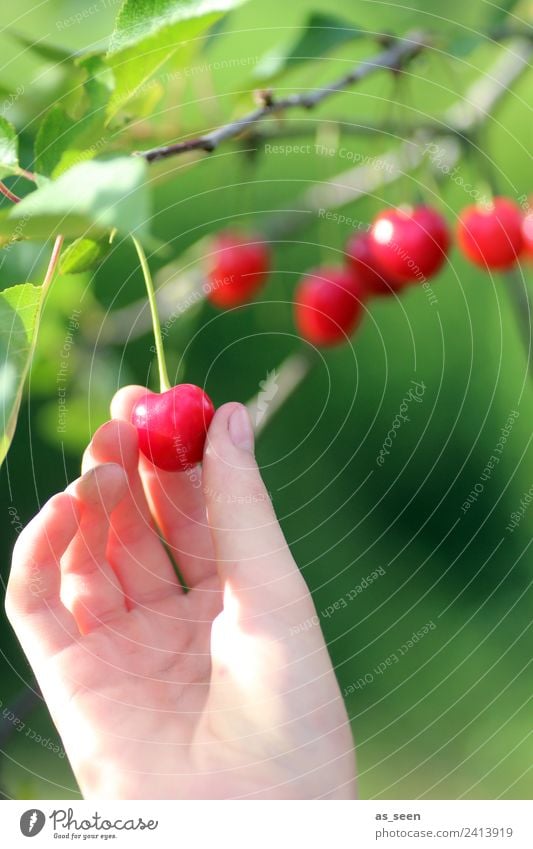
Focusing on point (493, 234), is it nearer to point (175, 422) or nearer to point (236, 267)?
point (236, 267)

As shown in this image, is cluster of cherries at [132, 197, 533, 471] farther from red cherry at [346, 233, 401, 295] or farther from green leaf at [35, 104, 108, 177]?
green leaf at [35, 104, 108, 177]

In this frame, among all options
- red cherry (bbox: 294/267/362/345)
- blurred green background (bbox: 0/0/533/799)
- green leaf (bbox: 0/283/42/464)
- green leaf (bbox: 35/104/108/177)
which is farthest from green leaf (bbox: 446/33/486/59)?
green leaf (bbox: 0/283/42/464)

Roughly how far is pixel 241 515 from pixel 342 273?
1.27ft

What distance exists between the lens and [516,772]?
3.06 ft

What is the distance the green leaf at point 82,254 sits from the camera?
65 centimetres

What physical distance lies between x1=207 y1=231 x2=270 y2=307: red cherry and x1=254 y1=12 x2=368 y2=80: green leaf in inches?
9.1

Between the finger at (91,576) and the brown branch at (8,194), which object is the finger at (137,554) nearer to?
the finger at (91,576)

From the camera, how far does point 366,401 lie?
122 centimetres

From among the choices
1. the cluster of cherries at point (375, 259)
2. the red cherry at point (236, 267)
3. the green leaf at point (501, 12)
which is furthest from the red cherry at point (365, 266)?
the green leaf at point (501, 12)

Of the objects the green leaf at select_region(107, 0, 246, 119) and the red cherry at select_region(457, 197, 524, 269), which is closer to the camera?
the green leaf at select_region(107, 0, 246, 119)

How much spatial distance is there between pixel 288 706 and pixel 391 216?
1.46 ft

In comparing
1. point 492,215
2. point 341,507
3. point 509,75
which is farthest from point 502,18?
point 341,507

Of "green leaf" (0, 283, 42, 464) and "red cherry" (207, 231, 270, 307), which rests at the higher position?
"red cherry" (207, 231, 270, 307)

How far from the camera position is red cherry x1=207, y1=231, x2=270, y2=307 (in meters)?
0.98
